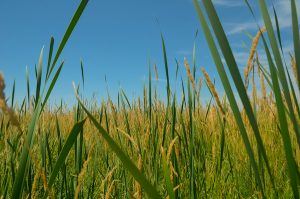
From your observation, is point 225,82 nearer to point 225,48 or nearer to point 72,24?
point 225,48

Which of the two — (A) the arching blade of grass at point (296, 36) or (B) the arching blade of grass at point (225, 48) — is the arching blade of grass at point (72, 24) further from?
(A) the arching blade of grass at point (296, 36)

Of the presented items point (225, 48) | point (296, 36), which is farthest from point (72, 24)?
point (296, 36)

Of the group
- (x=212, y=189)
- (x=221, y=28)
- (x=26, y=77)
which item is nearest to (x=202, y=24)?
(x=221, y=28)

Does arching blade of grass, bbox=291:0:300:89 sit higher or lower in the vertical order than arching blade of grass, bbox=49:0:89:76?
lower

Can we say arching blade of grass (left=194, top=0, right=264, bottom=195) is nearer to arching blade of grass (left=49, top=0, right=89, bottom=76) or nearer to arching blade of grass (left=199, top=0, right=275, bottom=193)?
arching blade of grass (left=199, top=0, right=275, bottom=193)

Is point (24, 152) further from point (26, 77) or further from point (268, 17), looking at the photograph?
point (26, 77)

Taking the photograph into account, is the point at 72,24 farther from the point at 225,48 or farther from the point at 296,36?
the point at 296,36

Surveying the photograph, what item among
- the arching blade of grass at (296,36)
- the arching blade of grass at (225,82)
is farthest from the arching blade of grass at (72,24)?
the arching blade of grass at (296,36)

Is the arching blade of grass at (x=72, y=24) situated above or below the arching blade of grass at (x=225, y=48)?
above

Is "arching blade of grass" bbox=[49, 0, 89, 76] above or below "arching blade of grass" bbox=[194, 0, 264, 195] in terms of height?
above

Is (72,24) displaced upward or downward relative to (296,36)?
upward

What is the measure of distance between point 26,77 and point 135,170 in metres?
0.82

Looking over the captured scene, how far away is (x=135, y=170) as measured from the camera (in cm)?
42

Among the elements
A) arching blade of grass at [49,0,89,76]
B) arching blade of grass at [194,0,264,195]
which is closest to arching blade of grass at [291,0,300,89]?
arching blade of grass at [194,0,264,195]
